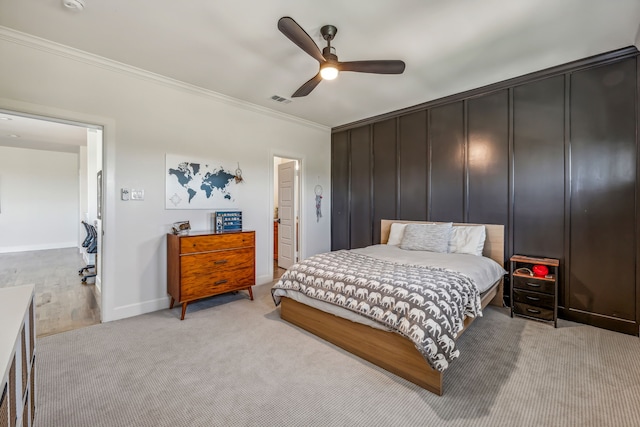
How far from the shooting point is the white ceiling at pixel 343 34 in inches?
84.6

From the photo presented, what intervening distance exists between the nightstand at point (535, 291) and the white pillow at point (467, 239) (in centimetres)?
38

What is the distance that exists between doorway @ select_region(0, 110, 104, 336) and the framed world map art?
2161 mm

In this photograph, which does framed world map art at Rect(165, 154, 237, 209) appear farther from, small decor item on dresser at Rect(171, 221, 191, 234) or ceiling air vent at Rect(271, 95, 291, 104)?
ceiling air vent at Rect(271, 95, 291, 104)

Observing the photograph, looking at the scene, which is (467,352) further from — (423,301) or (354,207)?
(354,207)

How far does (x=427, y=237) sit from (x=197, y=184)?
309cm

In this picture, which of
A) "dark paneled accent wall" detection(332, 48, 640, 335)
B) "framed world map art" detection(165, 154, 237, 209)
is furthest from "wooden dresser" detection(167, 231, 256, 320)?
"dark paneled accent wall" detection(332, 48, 640, 335)

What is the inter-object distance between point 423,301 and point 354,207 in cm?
327

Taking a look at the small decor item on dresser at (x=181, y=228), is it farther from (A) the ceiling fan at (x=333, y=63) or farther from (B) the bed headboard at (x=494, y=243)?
(B) the bed headboard at (x=494, y=243)

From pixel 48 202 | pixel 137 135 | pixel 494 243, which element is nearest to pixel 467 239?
pixel 494 243

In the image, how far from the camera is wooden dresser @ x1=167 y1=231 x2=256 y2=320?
308 cm

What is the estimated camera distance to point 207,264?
10.6 feet

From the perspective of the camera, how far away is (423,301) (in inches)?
76.9

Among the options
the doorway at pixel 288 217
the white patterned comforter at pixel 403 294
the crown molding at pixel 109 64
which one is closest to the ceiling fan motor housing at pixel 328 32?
the crown molding at pixel 109 64

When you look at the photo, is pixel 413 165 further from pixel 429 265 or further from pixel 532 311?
pixel 532 311
